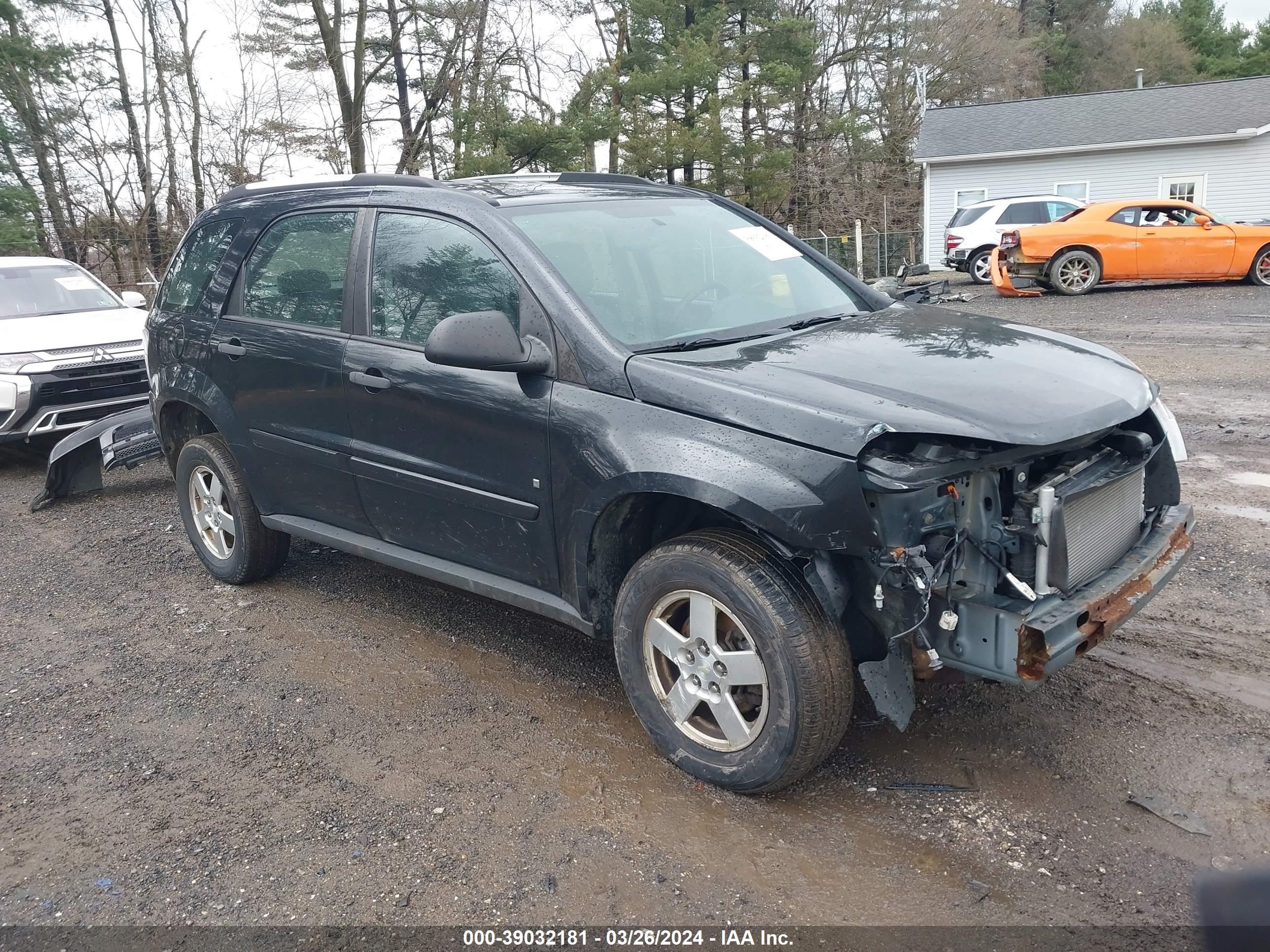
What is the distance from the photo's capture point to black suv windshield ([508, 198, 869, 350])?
370cm

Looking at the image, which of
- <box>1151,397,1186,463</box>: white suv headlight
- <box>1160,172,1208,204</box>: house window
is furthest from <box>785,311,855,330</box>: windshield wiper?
<box>1160,172,1208,204</box>: house window

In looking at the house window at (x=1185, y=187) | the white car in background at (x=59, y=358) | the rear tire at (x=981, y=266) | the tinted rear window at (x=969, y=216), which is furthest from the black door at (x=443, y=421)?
the house window at (x=1185, y=187)

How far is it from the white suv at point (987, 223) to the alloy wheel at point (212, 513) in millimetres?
18212

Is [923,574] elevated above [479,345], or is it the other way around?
[479,345]

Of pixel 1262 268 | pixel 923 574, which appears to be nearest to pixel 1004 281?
pixel 1262 268

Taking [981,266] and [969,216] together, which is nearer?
[981,266]

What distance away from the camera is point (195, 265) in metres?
5.21

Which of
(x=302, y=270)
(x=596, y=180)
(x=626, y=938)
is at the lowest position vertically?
(x=626, y=938)

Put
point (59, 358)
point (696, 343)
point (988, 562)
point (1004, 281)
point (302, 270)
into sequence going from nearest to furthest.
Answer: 1. point (988, 562)
2. point (696, 343)
3. point (302, 270)
4. point (59, 358)
5. point (1004, 281)

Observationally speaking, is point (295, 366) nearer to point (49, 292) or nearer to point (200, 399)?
point (200, 399)

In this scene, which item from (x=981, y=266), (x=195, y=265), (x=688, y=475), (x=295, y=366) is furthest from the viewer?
(x=981, y=266)

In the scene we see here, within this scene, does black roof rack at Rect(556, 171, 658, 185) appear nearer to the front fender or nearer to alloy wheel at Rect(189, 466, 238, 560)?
the front fender

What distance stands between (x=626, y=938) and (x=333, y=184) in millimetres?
3409

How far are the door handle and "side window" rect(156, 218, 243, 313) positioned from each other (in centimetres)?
140
